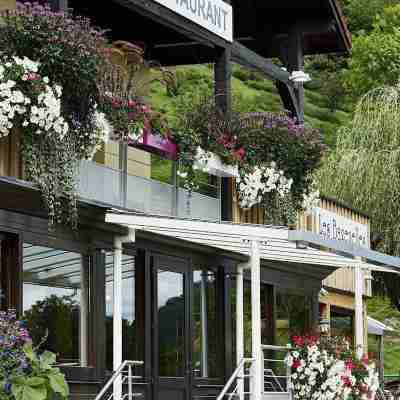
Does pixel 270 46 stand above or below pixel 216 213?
above

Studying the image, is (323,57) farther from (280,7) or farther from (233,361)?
(233,361)

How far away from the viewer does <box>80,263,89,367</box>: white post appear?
14297mm

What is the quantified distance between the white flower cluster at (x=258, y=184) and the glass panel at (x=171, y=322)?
1579mm

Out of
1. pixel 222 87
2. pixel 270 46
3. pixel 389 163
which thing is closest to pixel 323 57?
pixel 389 163

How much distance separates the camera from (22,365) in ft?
36.7

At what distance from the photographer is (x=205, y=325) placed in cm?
1745

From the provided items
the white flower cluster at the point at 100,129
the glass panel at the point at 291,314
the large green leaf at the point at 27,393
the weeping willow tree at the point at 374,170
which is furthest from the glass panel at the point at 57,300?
the weeping willow tree at the point at 374,170

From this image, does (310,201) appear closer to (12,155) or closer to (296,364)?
(296,364)

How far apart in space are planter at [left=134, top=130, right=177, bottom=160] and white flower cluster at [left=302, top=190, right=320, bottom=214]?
3.14 m

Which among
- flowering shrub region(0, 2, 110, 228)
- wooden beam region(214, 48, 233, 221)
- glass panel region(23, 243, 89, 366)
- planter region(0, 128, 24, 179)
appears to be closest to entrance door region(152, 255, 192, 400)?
wooden beam region(214, 48, 233, 221)

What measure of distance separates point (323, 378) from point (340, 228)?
4999 mm

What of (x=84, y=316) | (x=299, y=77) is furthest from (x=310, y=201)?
(x=84, y=316)

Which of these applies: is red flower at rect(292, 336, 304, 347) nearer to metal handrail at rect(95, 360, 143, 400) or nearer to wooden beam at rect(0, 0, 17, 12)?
metal handrail at rect(95, 360, 143, 400)

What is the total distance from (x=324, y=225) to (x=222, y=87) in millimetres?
4012
